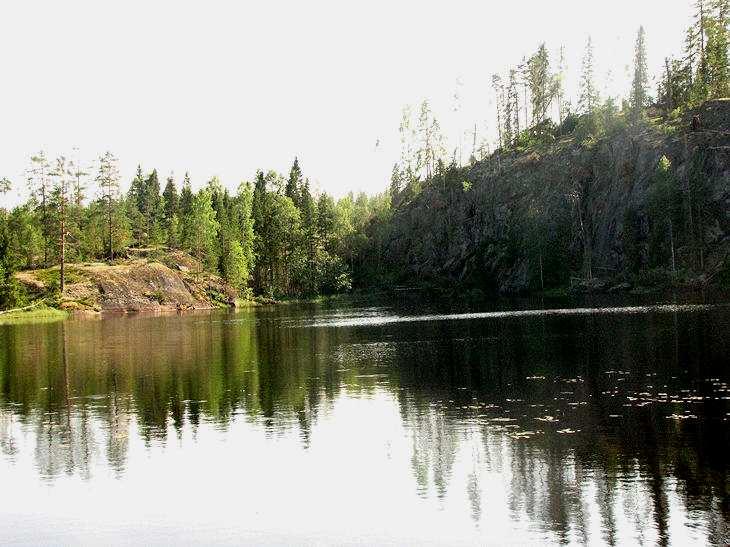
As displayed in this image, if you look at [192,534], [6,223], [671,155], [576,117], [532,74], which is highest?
[532,74]

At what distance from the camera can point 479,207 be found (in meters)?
167

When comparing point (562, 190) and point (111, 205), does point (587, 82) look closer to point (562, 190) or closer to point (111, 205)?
point (562, 190)

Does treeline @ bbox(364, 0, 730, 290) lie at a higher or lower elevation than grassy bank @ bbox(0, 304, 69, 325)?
higher

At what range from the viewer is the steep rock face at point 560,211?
121 meters

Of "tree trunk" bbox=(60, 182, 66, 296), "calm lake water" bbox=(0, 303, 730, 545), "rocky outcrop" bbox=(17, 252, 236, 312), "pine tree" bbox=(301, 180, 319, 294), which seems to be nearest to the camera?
"calm lake water" bbox=(0, 303, 730, 545)

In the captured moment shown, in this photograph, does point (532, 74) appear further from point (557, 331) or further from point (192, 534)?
point (192, 534)

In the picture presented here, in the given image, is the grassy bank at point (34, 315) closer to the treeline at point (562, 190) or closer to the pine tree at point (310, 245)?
the pine tree at point (310, 245)

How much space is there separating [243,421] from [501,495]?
14.5 m

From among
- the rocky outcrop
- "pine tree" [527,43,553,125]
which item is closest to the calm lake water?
the rocky outcrop

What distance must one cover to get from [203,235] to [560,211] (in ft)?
268

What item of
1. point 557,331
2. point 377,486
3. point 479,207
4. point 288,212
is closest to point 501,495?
point 377,486

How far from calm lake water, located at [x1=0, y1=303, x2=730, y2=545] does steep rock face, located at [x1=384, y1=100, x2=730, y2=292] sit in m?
79.3

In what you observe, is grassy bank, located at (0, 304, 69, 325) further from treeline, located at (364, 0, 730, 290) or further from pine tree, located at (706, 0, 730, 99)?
pine tree, located at (706, 0, 730, 99)

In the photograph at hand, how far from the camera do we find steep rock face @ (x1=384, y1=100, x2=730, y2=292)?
120938 mm
